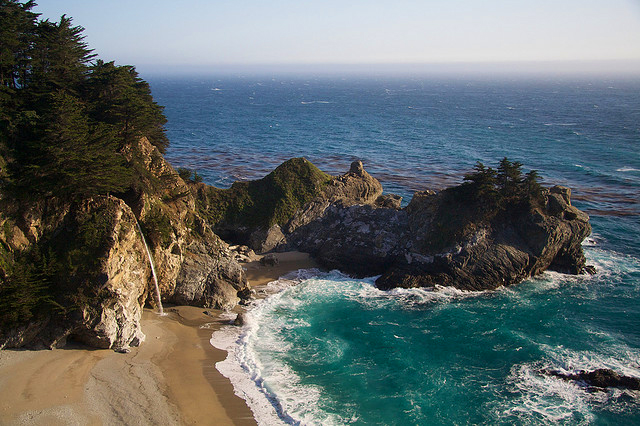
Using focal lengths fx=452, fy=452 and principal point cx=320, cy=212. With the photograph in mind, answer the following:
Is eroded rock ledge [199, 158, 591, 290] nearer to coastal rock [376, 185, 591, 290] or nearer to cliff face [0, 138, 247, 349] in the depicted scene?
coastal rock [376, 185, 591, 290]

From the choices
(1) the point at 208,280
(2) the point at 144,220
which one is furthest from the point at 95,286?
(1) the point at 208,280

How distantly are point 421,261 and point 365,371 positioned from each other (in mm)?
12056

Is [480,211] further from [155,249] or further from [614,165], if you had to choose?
[614,165]

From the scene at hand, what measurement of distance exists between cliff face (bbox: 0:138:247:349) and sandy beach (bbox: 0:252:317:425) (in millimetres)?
1019

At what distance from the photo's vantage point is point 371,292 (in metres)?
32.0

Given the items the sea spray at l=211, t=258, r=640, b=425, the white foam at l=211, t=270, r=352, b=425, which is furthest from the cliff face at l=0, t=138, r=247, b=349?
the sea spray at l=211, t=258, r=640, b=425

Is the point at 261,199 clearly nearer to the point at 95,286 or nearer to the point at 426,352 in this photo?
the point at 95,286

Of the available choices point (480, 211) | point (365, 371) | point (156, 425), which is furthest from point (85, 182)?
point (480, 211)

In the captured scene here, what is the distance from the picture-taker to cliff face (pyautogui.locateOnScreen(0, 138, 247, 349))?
21625mm

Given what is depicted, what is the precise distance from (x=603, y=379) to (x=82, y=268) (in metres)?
26.6

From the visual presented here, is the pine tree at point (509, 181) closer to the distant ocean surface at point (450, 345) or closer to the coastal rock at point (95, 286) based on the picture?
the distant ocean surface at point (450, 345)

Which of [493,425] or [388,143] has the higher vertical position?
[388,143]

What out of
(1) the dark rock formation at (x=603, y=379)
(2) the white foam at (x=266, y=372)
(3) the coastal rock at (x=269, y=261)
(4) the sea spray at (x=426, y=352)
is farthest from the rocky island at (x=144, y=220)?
Result: (1) the dark rock formation at (x=603, y=379)

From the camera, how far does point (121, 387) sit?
2033cm
